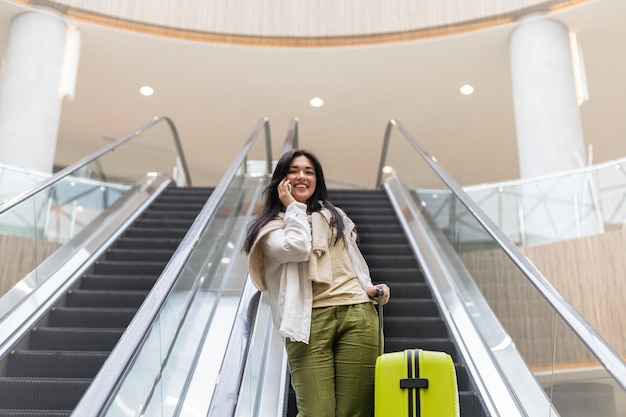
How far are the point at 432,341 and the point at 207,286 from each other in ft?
5.03

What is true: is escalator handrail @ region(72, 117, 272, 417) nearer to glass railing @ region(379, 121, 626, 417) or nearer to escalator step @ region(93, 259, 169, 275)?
escalator step @ region(93, 259, 169, 275)

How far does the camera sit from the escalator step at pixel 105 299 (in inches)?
211

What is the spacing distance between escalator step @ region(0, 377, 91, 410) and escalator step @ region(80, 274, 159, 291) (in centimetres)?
182

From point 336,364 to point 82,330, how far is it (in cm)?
250

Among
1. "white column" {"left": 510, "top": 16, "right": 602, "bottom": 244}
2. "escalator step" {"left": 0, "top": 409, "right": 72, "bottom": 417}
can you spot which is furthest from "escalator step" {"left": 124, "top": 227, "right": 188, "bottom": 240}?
"white column" {"left": 510, "top": 16, "right": 602, "bottom": 244}

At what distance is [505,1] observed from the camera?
11062 millimetres

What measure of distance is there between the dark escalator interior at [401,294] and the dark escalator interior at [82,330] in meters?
1.27

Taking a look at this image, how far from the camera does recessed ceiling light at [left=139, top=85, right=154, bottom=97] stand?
545 inches

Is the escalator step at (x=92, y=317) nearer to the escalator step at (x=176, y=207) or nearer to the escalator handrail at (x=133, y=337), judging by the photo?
the escalator handrail at (x=133, y=337)

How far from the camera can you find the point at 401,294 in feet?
17.9

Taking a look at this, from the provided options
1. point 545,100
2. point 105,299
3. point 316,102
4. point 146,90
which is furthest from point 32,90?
point 545,100

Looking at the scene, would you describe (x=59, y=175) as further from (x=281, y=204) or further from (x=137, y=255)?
(x=281, y=204)

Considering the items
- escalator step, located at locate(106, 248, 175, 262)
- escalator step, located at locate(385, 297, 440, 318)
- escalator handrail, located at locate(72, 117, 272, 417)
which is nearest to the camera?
escalator handrail, located at locate(72, 117, 272, 417)

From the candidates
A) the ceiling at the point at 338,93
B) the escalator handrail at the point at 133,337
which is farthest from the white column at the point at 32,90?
the escalator handrail at the point at 133,337
